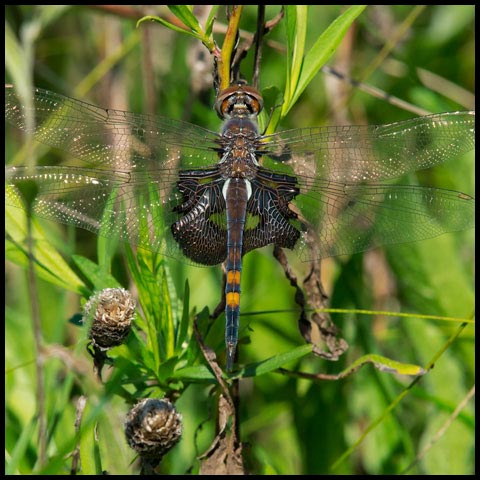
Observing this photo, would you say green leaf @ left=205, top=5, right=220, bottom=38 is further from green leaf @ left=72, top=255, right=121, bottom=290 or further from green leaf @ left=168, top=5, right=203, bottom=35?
green leaf @ left=72, top=255, right=121, bottom=290

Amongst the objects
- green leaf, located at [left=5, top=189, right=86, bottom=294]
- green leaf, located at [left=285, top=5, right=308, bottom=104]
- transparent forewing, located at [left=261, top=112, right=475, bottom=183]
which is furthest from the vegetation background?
green leaf, located at [left=285, top=5, right=308, bottom=104]

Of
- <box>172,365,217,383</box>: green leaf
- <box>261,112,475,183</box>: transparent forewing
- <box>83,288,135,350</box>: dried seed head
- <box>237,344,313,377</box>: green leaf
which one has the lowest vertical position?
<box>172,365,217,383</box>: green leaf

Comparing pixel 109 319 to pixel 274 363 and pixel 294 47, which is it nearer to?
pixel 274 363

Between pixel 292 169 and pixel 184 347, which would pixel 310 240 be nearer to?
pixel 292 169

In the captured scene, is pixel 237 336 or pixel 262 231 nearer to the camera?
pixel 237 336

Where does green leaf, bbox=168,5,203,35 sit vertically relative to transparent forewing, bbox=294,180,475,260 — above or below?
above

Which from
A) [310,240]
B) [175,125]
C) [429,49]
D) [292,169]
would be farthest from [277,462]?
[429,49]

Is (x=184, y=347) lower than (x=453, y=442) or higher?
higher

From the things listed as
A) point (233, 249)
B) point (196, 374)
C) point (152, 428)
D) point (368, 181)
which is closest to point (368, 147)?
point (368, 181)
